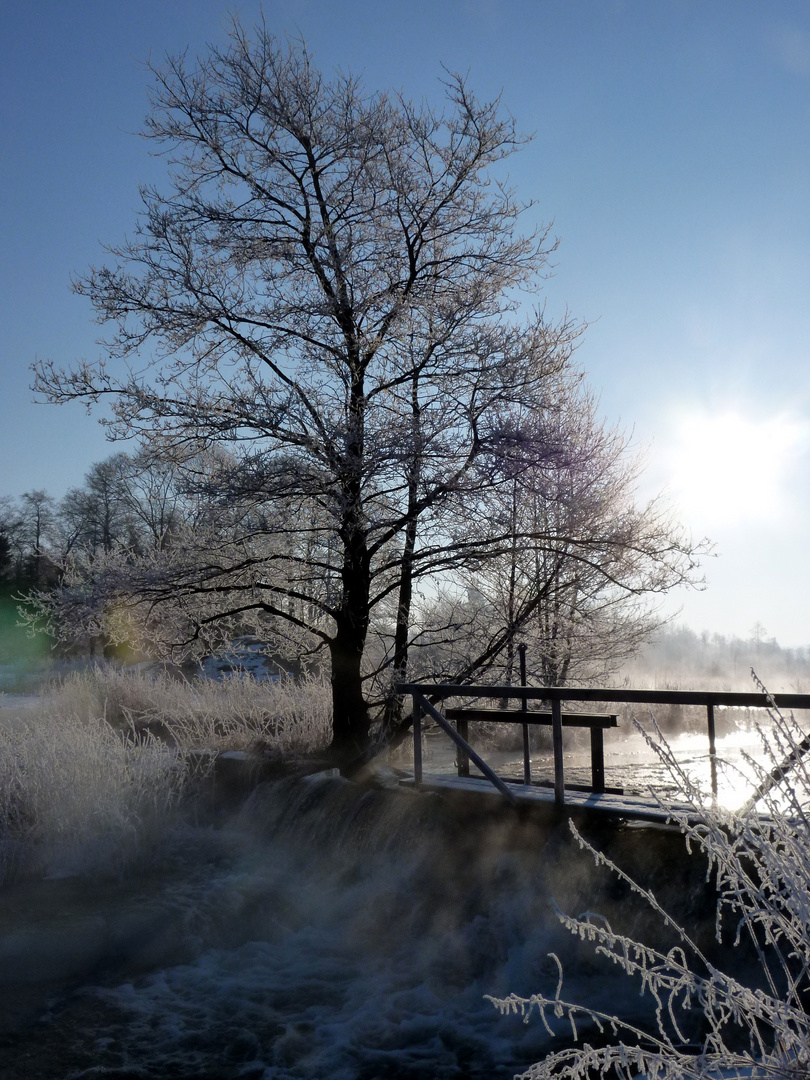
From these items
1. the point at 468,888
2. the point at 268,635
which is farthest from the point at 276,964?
the point at 268,635

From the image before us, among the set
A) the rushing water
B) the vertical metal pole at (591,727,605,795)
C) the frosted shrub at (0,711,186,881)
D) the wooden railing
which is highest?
the wooden railing

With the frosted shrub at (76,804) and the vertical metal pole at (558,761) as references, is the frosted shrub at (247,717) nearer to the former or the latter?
the frosted shrub at (76,804)

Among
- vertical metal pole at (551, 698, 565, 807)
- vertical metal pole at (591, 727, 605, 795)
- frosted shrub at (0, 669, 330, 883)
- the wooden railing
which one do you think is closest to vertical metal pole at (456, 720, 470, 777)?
the wooden railing

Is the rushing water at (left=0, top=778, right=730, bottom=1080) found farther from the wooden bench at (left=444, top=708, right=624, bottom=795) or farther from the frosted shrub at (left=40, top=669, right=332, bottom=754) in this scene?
the frosted shrub at (left=40, top=669, right=332, bottom=754)

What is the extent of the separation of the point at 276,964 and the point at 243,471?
510cm

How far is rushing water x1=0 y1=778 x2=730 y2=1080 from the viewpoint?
18.1 ft

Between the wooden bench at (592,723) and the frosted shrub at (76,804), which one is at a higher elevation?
the wooden bench at (592,723)

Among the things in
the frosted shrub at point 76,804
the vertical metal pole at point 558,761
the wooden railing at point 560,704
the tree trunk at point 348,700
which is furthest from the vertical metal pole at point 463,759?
the frosted shrub at point 76,804

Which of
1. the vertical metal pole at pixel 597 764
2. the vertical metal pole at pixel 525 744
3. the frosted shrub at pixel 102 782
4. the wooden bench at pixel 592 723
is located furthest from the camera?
the frosted shrub at pixel 102 782

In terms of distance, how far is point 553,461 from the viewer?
9.60m

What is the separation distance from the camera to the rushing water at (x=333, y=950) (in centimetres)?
552

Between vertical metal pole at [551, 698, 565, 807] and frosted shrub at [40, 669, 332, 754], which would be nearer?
vertical metal pole at [551, 698, 565, 807]

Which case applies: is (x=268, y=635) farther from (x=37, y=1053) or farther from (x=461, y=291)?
(x=37, y=1053)

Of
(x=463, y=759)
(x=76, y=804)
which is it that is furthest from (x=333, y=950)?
(x=76, y=804)
